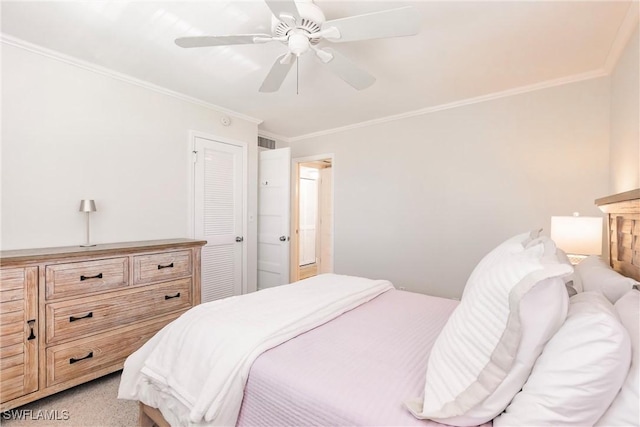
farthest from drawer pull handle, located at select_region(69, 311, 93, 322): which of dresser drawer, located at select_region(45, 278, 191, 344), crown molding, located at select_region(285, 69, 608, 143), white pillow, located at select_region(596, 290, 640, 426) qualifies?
crown molding, located at select_region(285, 69, 608, 143)

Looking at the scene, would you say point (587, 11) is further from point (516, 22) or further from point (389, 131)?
point (389, 131)

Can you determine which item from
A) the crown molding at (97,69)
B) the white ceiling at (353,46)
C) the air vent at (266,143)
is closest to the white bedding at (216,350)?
the white ceiling at (353,46)

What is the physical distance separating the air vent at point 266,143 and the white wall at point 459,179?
0.94 meters

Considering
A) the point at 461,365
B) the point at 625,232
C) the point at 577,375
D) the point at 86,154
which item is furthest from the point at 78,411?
the point at 625,232

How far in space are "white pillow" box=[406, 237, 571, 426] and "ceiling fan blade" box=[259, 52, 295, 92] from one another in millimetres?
1674

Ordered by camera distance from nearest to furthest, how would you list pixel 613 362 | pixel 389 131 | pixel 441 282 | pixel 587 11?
1. pixel 613 362
2. pixel 587 11
3. pixel 441 282
4. pixel 389 131

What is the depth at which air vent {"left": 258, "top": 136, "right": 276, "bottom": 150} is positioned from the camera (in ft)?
14.3

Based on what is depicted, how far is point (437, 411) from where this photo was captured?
828 mm

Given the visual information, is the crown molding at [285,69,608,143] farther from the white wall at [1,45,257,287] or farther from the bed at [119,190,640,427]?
the white wall at [1,45,257,287]

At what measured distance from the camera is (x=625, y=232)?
158 cm

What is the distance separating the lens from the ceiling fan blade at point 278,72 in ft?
5.99

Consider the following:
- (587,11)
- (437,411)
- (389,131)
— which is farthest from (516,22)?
(437,411)

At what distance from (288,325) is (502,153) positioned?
2797mm

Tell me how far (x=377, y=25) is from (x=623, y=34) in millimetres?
1816
